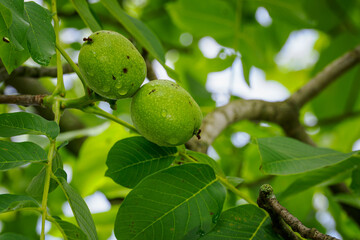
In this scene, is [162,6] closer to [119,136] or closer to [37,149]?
[119,136]

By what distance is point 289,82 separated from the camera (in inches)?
140

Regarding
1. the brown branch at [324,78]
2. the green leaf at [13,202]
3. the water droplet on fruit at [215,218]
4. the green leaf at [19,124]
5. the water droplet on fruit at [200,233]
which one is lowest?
the water droplet on fruit at [200,233]

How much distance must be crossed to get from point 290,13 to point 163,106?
1442 mm

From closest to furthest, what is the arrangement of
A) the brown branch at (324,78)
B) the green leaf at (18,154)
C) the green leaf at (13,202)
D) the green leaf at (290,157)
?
the green leaf at (13,202)
the green leaf at (18,154)
the green leaf at (290,157)
the brown branch at (324,78)

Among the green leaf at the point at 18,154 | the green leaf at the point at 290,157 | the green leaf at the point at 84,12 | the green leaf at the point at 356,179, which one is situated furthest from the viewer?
the green leaf at the point at 356,179

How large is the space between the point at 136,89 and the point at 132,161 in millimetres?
197

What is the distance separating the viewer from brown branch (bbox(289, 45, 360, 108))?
2258 mm

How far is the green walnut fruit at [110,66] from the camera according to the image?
106 cm

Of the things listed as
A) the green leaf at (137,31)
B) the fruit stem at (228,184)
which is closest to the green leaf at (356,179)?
the fruit stem at (228,184)

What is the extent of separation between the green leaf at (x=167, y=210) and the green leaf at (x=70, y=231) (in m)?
0.12

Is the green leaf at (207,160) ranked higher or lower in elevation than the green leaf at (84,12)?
lower

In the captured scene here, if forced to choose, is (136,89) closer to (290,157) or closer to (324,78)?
(290,157)

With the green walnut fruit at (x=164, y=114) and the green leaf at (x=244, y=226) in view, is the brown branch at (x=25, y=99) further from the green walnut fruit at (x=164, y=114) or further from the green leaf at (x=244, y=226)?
the green leaf at (x=244, y=226)

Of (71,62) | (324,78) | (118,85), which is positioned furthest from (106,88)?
(324,78)
